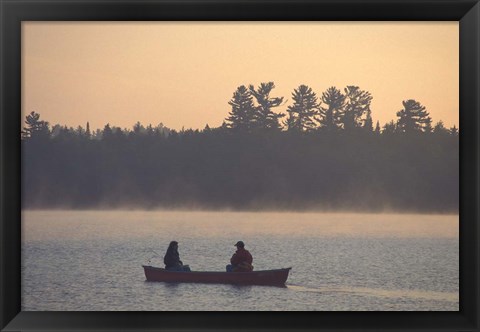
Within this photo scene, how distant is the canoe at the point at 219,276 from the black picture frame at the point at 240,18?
70 centimetres

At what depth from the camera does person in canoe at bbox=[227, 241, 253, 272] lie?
498 centimetres

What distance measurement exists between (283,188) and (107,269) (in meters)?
1.36

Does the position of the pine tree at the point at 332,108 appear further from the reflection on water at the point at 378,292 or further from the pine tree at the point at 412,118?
the reflection on water at the point at 378,292

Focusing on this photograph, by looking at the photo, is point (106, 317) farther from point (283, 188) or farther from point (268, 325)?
point (283, 188)

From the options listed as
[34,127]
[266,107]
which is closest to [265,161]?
[266,107]

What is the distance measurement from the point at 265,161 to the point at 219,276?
0.84 metres

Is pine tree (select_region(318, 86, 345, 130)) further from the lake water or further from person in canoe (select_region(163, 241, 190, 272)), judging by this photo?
person in canoe (select_region(163, 241, 190, 272))

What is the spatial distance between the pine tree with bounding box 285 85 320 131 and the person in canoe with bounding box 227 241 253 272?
89cm

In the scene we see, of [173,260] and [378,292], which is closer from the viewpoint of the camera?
[378,292]

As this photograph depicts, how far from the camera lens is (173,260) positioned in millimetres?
5180

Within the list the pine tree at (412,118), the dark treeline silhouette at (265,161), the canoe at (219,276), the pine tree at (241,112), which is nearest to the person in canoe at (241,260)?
the canoe at (219,276)

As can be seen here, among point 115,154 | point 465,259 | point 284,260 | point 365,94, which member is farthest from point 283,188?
point 465,259

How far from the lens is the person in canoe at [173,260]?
510cm

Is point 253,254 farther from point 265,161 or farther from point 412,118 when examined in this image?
point 412,118
